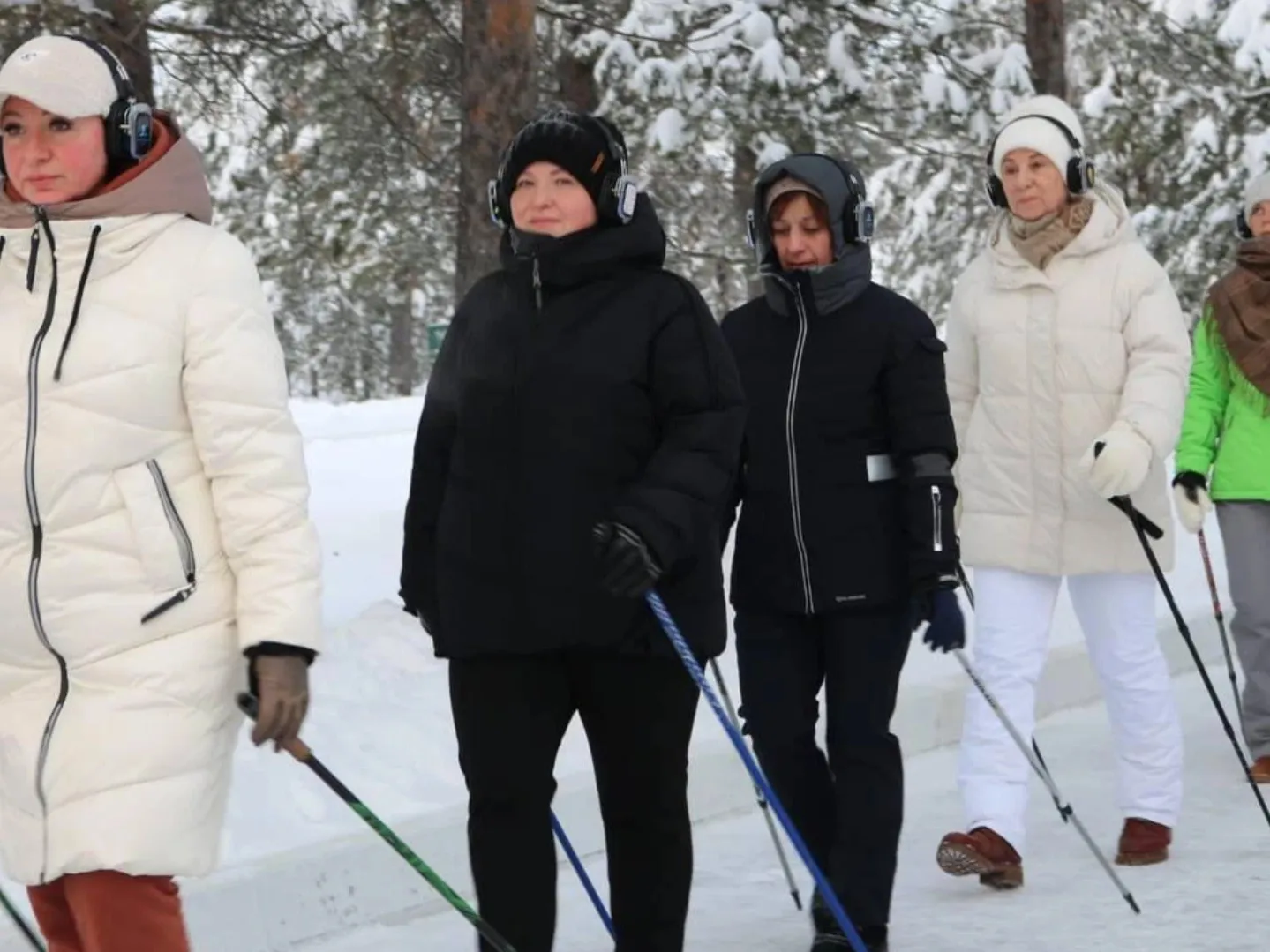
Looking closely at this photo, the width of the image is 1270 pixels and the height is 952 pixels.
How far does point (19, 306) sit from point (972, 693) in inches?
131

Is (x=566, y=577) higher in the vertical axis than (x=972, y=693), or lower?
higher

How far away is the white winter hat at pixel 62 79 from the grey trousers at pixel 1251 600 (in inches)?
199

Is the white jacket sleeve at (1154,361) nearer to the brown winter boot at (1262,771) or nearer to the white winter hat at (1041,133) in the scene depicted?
the white winter hat at (1041,133)

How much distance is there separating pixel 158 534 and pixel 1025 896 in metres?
3.31

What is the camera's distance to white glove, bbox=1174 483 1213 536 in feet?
24.0

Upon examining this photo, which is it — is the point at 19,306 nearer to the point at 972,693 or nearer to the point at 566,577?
the point at 566,577

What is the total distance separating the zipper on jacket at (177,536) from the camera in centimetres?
333

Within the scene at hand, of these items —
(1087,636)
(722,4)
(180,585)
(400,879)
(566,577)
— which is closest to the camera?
(180,585)

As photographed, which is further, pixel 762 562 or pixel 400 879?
pixel 400 879

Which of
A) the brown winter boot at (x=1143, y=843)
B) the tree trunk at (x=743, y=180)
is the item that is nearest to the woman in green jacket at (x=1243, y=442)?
the brown winter boot at (x=1143, y=843)

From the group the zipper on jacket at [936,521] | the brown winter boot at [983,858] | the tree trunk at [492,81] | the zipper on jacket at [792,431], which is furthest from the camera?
the tree trunk at [492,81]

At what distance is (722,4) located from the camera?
534 inches

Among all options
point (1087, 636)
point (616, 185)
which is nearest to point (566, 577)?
point (616, 185)

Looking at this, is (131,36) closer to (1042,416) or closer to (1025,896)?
(1042,416)
